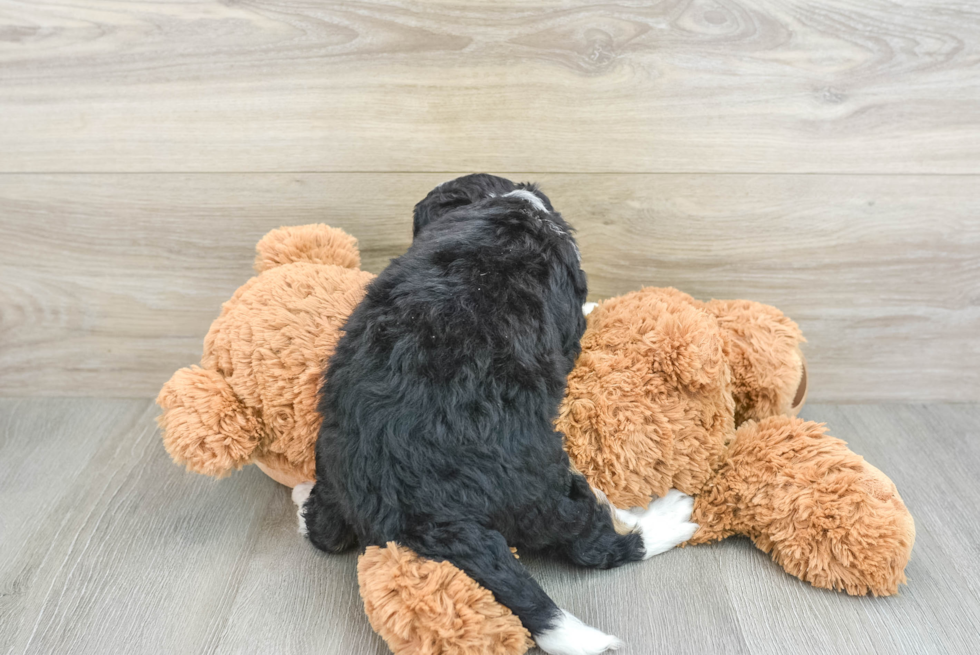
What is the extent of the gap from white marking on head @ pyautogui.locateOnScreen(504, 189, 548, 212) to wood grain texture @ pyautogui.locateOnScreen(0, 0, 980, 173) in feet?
0.82

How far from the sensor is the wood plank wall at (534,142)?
1.05 meters

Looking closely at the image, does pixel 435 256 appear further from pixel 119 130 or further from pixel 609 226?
pixel 119 130

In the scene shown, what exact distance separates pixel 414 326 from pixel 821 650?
0.57m

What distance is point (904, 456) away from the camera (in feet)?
3.74

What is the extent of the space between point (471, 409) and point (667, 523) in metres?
0.35

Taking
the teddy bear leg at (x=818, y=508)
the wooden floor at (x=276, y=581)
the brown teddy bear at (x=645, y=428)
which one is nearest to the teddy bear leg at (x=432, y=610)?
the wooden floor at (x=276, y=581)

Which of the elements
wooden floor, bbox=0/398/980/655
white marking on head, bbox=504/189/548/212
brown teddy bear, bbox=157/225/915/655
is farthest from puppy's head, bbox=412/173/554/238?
wooden floor, bbox=0/398/980/655

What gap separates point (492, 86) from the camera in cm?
108

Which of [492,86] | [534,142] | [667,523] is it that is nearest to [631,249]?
[534,142]

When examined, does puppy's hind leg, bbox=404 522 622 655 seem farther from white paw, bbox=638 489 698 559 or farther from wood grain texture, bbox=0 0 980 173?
wood grain texture, bbox=0 0 980 173

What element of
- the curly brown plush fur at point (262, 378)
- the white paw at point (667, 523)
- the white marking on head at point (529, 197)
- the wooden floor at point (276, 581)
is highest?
the white marking on head at point (529, 197)

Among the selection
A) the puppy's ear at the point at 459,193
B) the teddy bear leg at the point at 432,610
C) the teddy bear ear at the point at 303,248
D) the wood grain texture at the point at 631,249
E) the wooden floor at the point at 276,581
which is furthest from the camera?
the wood grain texture at the point at 631,249

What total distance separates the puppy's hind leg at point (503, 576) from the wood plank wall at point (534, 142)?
0.57m

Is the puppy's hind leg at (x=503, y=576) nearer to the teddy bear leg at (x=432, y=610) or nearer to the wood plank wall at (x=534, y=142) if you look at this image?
the teddy bear leg at (x=432, y=610)
